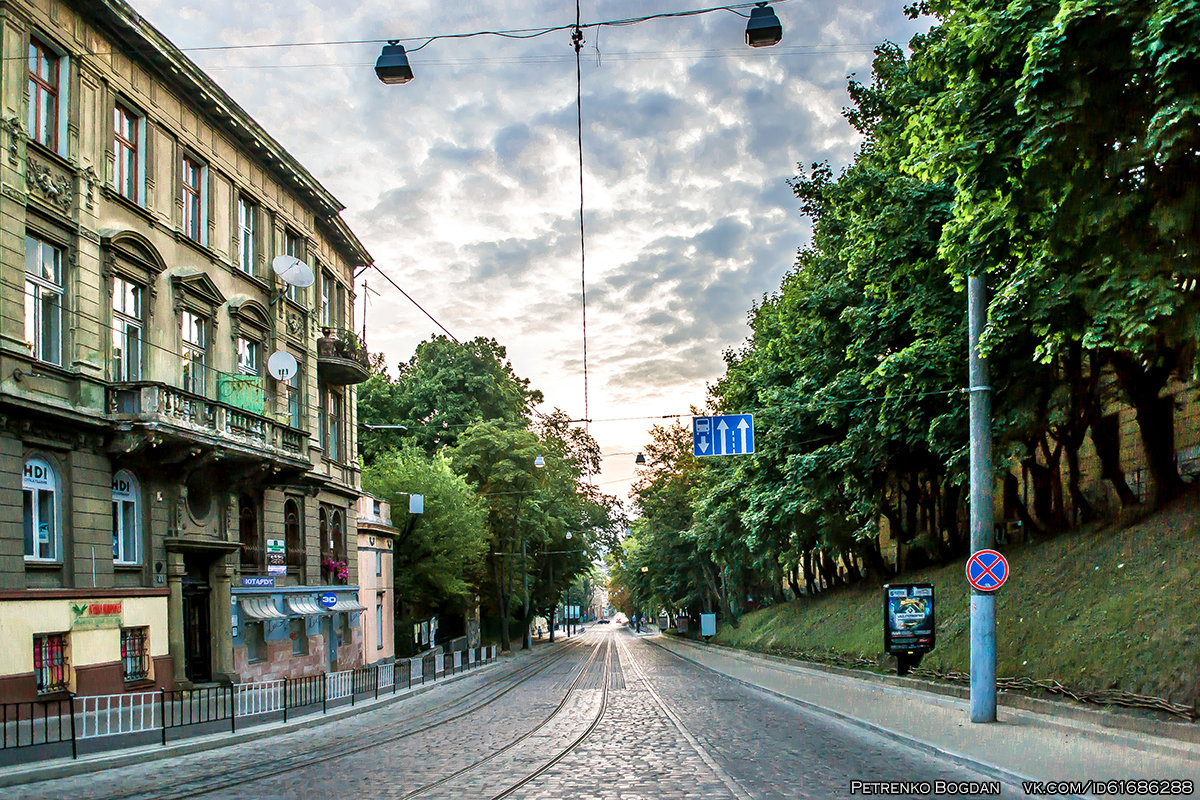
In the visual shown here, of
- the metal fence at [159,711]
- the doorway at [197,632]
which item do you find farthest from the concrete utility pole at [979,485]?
the doorway at [197,632]

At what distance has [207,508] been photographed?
27.0 metres

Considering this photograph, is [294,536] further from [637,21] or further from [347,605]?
[637,21]

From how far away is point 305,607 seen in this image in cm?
3234

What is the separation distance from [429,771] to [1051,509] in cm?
1905

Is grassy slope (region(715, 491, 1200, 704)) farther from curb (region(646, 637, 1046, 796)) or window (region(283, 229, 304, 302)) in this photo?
window (region(283, 229, 304, 302))

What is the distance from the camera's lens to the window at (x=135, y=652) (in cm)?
2261

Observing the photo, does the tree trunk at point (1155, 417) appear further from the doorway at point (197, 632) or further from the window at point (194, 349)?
the doorway at point (197, 632)

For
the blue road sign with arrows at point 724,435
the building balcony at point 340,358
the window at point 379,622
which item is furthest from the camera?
the window at point 379,622

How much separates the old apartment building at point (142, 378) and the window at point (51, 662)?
0.04m

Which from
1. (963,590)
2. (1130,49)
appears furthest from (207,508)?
(1130,49)

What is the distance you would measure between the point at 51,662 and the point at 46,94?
11.4m

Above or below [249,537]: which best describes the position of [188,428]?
above

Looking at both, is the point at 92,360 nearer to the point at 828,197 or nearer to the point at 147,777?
the point at 147,777

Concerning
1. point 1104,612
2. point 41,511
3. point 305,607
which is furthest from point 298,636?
point 1104,612
